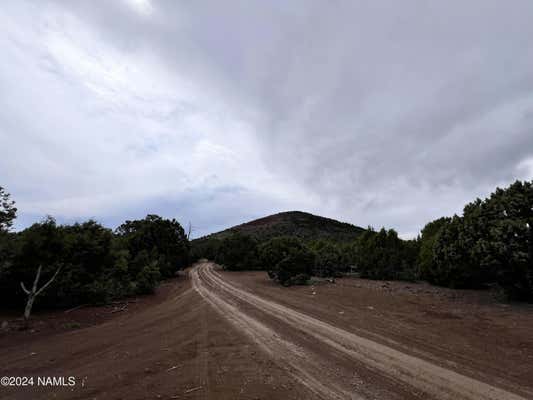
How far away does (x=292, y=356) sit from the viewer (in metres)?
6.34

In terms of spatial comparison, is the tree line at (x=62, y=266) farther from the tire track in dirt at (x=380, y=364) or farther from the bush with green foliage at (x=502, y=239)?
the bush with green foliage at (x=502, y=239)

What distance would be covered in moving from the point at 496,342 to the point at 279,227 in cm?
8893

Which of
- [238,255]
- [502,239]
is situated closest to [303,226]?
[238,255]

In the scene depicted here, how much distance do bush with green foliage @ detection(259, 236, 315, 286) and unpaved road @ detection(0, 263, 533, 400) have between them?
38.6 ft

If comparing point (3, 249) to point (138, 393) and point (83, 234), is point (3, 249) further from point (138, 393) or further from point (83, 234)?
point (138, 393)

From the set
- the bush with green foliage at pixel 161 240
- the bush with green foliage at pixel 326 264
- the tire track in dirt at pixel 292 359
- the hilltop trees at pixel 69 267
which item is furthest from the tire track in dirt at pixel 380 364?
the bush with green foliage at pixel 161 240

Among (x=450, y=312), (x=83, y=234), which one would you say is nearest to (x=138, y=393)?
(x=450, y=312)

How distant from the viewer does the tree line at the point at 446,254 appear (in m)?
13.5

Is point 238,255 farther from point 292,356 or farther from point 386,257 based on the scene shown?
point 292,356

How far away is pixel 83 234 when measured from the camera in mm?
16859

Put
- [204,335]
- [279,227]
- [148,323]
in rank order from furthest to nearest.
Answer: [279,227]
[148,323]
[204,335]

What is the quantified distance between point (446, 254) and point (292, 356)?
14.2 m

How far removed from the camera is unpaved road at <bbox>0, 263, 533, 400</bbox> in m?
4.70

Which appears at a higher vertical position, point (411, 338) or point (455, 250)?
point (455, 250)
